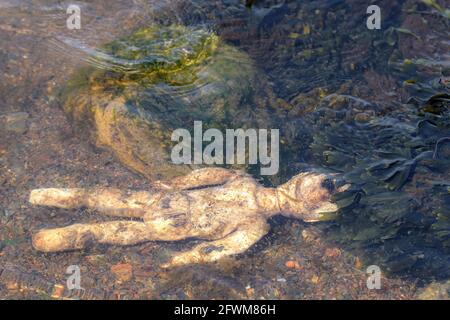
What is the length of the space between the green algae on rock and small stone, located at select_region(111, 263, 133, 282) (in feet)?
2.96

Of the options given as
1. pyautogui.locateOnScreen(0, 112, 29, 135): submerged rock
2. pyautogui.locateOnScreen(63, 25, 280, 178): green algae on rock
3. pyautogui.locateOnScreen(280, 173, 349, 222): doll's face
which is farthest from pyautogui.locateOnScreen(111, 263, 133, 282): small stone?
pyautogui.locateOnScreen(0, 112, 29, 135): submerged rock

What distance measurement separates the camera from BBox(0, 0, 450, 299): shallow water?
3.75m

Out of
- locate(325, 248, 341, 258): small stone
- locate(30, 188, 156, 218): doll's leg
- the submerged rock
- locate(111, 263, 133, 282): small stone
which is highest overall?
the submerged rock

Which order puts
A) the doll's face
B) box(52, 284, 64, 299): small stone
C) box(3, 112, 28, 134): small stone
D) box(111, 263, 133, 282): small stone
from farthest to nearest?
box(3, 112, 28, 134): small stone < the doll's face < box(111, 263, 133, 282): small stone < box(52, 284, 64, 299): small stone

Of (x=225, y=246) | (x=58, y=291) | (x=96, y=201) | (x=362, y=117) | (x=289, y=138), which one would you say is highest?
(x=362, y=117)

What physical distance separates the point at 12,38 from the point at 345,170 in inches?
157

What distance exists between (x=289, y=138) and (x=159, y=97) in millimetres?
1295

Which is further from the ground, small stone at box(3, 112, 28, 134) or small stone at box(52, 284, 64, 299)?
small stone at box(3, 112, 28, 134)

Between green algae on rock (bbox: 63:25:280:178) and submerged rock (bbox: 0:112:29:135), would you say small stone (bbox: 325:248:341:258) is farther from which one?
submerged rock (bbox: 0:112:29:135)

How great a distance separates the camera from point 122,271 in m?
3.86

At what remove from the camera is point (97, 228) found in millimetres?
4051

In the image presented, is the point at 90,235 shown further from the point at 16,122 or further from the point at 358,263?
the point at 358,263

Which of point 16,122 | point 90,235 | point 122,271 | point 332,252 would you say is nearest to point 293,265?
point 332,252
